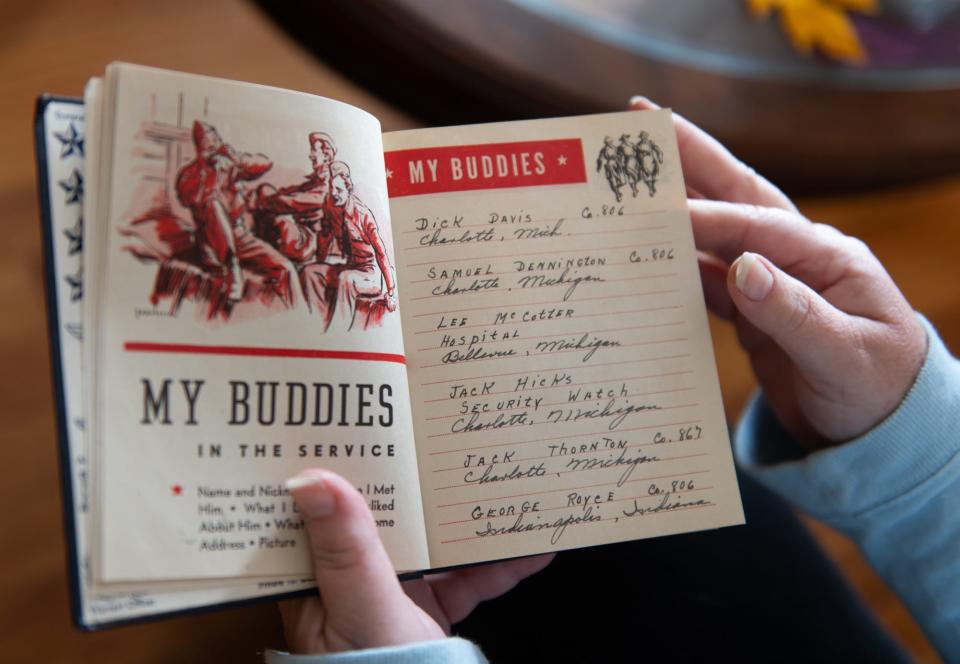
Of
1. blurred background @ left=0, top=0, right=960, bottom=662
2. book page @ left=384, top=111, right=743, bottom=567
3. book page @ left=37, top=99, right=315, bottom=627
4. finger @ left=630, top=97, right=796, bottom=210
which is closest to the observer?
book page @ left=37, top=99, right=315, bottom=627

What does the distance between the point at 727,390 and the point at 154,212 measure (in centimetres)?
90

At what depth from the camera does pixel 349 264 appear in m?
0.49

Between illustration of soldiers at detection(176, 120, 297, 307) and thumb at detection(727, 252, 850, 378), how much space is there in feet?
0.96

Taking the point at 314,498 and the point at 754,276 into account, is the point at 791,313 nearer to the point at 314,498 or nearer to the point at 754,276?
the point at 754,276

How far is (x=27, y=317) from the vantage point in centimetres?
98

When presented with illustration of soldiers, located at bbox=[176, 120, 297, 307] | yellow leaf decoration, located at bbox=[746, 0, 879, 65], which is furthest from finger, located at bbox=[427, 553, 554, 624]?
yellow leaf decoration, located at bbox=[746, 0, 879, 65]

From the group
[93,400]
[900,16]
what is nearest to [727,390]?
[900,16]

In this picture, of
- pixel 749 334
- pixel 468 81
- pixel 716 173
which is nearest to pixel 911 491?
pixel 749 334

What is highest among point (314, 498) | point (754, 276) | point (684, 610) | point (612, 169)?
point (612, 169)

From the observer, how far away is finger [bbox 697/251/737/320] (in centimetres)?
68

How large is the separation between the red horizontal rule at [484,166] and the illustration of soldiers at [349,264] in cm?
4

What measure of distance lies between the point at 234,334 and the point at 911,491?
19.7 inches

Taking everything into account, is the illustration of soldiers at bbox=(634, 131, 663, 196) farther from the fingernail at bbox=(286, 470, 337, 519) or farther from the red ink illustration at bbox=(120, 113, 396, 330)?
the fingernail at bbox=(286, 470, 337, 519)

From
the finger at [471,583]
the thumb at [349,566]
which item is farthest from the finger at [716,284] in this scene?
Result: the thumb at [349,566]
